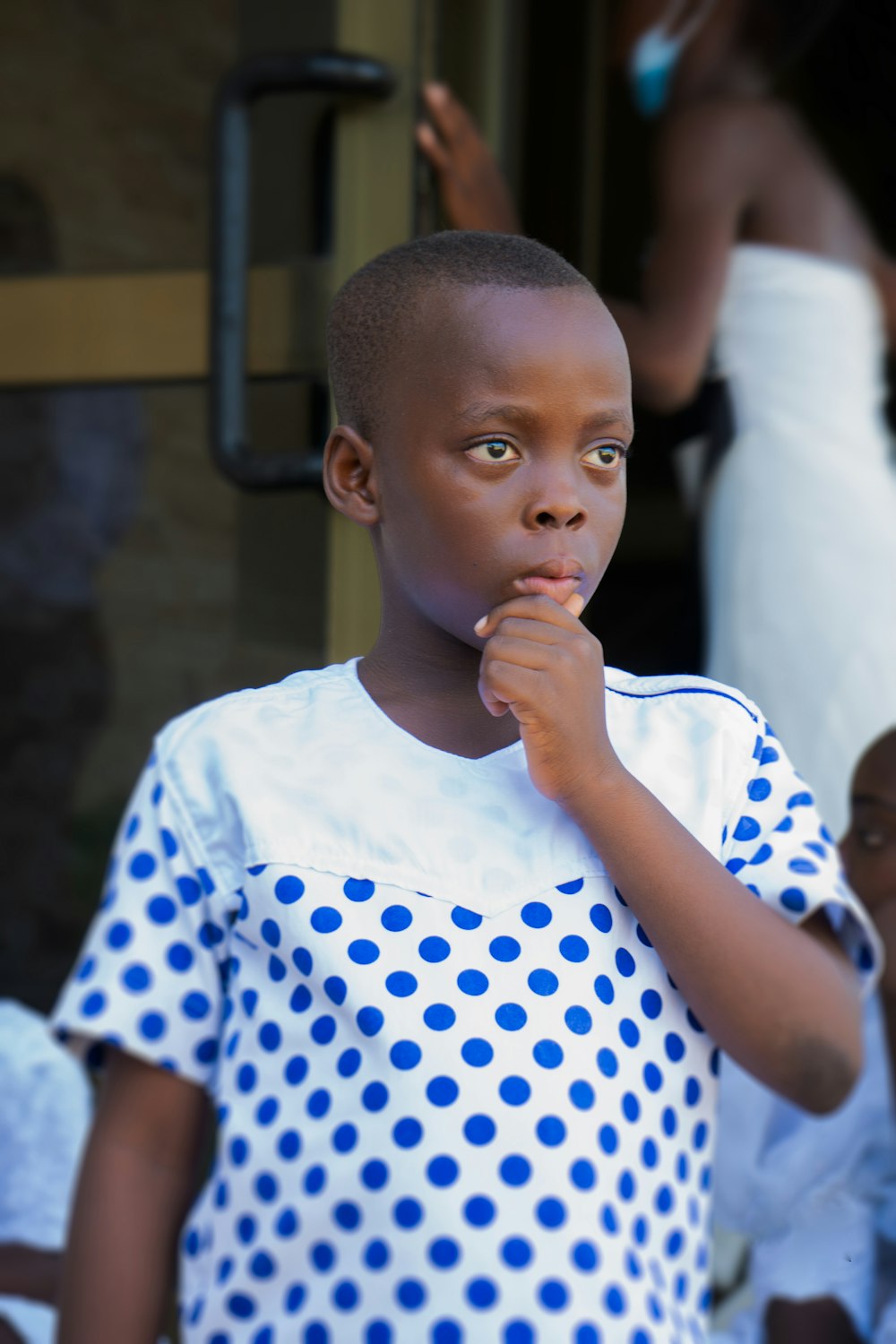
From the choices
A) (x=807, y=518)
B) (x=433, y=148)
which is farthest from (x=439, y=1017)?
(x=433, y=148)

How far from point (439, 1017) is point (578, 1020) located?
0.09m

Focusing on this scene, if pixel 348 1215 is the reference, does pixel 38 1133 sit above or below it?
below

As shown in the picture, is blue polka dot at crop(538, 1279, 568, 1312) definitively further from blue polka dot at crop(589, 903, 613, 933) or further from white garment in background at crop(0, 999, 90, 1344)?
white garment in background at crop(0, 999, 90, 1344)

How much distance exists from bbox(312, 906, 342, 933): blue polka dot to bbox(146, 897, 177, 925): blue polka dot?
0.11 meters

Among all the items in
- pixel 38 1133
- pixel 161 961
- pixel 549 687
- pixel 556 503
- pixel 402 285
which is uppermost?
pixel 402 285

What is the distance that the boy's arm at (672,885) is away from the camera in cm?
87

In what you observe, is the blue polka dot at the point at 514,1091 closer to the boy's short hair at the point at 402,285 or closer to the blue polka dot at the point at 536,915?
the blue polka dot at the point at 536,915

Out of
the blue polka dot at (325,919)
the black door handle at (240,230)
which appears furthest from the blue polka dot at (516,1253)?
the black door handle at (240,230)

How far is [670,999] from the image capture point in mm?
926

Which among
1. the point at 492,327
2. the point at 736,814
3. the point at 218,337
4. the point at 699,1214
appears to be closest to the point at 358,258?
the point at 218,337

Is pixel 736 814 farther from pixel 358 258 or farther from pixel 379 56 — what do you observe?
pixel 379 56

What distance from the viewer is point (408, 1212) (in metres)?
0.86

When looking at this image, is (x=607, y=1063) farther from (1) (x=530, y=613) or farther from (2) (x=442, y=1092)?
(1) (x=530, y=613)

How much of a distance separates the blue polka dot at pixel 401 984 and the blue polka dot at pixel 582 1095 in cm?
11
